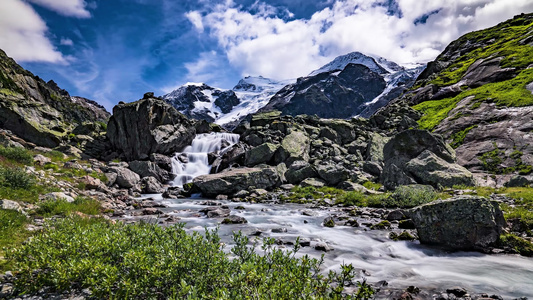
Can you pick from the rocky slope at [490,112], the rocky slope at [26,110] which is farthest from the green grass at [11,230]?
the rocky slope at [26,110]

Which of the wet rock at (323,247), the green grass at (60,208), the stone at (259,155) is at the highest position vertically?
the stone at (259,155)

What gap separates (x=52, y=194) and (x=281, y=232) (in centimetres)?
1300

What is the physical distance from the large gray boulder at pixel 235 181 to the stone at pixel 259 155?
6.64m

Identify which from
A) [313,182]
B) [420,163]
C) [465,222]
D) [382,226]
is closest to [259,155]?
[313,182]

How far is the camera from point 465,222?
10031 mm

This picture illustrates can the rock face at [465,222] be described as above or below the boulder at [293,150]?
below

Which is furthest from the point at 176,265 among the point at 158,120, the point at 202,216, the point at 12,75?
the point at 12,75

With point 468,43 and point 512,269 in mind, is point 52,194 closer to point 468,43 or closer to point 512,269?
point 512,269

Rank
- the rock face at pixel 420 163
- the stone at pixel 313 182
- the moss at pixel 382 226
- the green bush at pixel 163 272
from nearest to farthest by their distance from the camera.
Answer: the green bush at pixel 163 272 → the moss at pixel 382 226 → the rock face at pixel 420 163 → the stone at pixel 313 182

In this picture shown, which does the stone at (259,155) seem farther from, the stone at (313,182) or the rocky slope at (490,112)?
the rocky slope at (490,112)

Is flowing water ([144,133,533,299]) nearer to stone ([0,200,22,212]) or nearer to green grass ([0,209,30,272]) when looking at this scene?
green grass ([0,209,30,272])

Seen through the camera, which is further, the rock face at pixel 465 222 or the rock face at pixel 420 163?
the rock face at pixel 420 163

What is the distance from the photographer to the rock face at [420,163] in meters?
23.9

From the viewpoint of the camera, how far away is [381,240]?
1247cm
